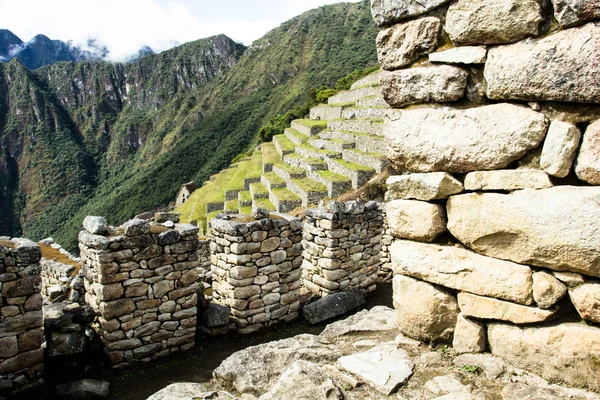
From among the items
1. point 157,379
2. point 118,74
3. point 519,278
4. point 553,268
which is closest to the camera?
point 553,268

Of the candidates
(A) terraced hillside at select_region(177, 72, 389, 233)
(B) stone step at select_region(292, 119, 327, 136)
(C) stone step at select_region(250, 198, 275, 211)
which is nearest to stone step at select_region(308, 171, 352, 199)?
(A) terraced hillside at select_region(177, 72, 389, 233)

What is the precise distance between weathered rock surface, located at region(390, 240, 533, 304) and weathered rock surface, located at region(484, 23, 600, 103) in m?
0.89

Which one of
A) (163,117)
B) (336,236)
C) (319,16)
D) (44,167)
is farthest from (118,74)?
(336,236)

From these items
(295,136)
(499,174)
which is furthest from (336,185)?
(499,174)

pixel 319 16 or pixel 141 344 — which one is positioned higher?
pixel 319 16

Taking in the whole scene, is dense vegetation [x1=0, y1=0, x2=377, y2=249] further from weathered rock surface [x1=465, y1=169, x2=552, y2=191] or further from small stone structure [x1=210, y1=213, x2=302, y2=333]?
weathered rock surface [x1=465, y1=169, x2=552, y2=191]

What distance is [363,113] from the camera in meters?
25.5

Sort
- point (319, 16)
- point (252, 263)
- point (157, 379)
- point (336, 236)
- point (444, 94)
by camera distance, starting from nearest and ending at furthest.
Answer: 1. point (444, 94)
2. point (157, 379)
3. point (252, 263)
4. point (336, 236)
5. point (319, 16)

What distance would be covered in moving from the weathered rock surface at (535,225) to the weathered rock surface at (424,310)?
418 millimetres

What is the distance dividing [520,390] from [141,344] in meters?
4.95

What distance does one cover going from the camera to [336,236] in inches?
293

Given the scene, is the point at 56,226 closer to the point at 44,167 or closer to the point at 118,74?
the point at 44,167

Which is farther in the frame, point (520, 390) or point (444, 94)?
point (444, 94)

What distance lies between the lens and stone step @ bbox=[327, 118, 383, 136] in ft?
72.2
